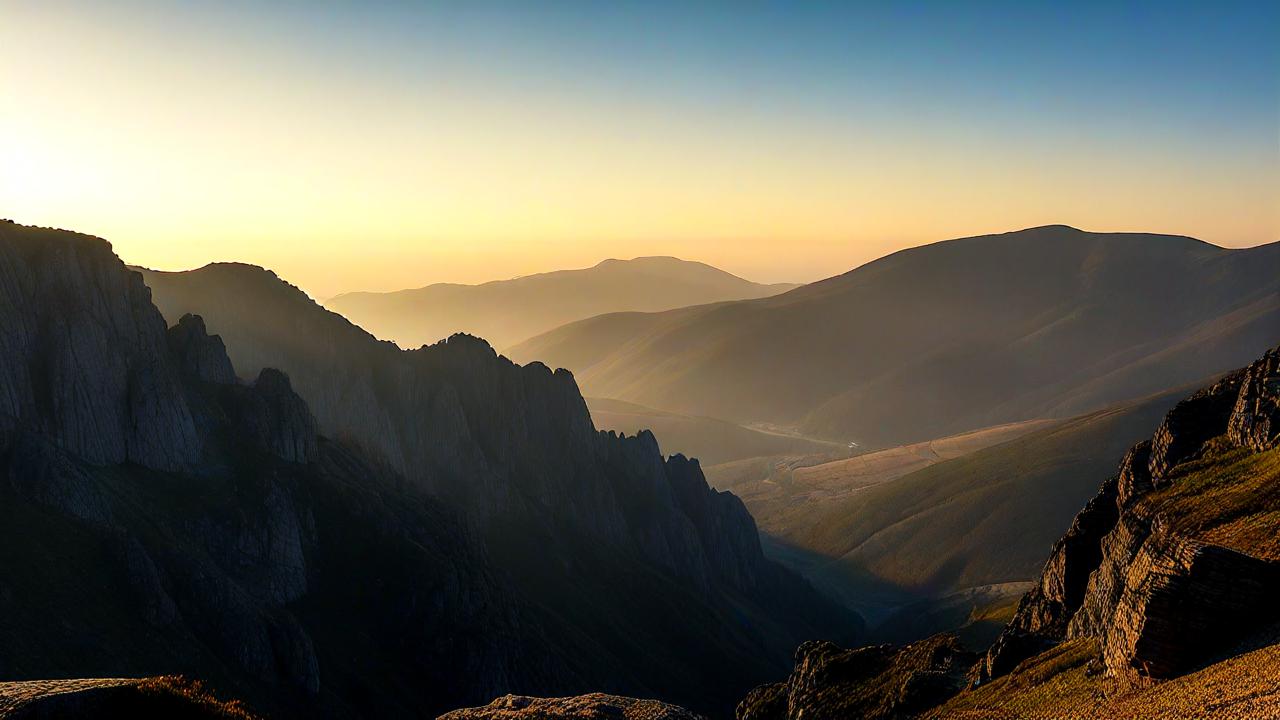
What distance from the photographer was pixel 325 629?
306 ft

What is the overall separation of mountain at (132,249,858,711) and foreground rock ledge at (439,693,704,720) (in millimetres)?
58472

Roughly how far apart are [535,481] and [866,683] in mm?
105733

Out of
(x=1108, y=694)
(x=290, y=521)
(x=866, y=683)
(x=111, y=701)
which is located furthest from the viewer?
(x=290, y=521)

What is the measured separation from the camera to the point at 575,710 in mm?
54781

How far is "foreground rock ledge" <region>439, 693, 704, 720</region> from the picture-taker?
53.4 metres

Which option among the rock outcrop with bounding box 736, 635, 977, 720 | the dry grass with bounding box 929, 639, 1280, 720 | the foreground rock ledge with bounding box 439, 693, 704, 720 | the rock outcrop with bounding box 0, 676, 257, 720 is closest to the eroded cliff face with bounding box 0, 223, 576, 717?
the foreground rock ledge with bounding box 439, 693, 704, 720

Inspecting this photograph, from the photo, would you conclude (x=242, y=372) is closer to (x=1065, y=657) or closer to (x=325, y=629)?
(x=325, y=629)

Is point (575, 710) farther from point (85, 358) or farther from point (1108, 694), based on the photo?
point (85, 358)

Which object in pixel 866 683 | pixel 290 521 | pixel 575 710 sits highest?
pixel 290 521

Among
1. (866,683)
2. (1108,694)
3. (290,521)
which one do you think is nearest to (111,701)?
(1108,694)

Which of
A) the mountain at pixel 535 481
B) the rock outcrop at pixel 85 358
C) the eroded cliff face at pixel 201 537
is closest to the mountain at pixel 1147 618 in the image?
the eroded cliff face at pixel 201 537

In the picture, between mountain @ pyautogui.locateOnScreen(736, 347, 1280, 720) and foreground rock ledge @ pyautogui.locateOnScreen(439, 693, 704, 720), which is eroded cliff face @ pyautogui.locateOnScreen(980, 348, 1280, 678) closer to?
mountain @ pyautogui.locateOnScreen(736, 347, 1280, 720)

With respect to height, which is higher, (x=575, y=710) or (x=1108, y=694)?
(x=1108, y=694)

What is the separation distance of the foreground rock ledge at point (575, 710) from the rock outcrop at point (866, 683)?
1250cm
